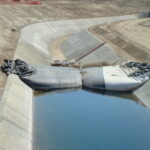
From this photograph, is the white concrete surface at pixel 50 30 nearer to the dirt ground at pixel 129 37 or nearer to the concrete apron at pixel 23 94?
the concrete apron at pixel 23 94

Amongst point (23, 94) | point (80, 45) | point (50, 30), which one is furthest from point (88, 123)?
point (50, 30)

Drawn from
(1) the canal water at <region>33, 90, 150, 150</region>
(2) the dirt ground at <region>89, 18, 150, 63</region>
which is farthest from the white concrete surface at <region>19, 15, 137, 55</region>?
(1) the canal water at <region>33, 90, 150, 150</region>

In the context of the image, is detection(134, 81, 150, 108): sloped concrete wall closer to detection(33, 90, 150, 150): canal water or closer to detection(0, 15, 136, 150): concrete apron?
detection(33, 90, 150, 150): canal water

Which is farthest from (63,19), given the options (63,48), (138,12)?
(138,12)

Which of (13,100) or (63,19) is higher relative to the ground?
(63,19)

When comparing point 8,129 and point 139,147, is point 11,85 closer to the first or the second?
point 8,129

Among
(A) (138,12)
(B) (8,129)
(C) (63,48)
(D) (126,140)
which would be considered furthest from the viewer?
(A) (138,12)

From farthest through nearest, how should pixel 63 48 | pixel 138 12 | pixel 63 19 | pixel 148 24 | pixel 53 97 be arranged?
pixel 138 12 < pixel 63 19 < pixel 148 24 < pixel 63 48 < pixel 53 97

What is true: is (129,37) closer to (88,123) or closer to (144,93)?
(144,93)
